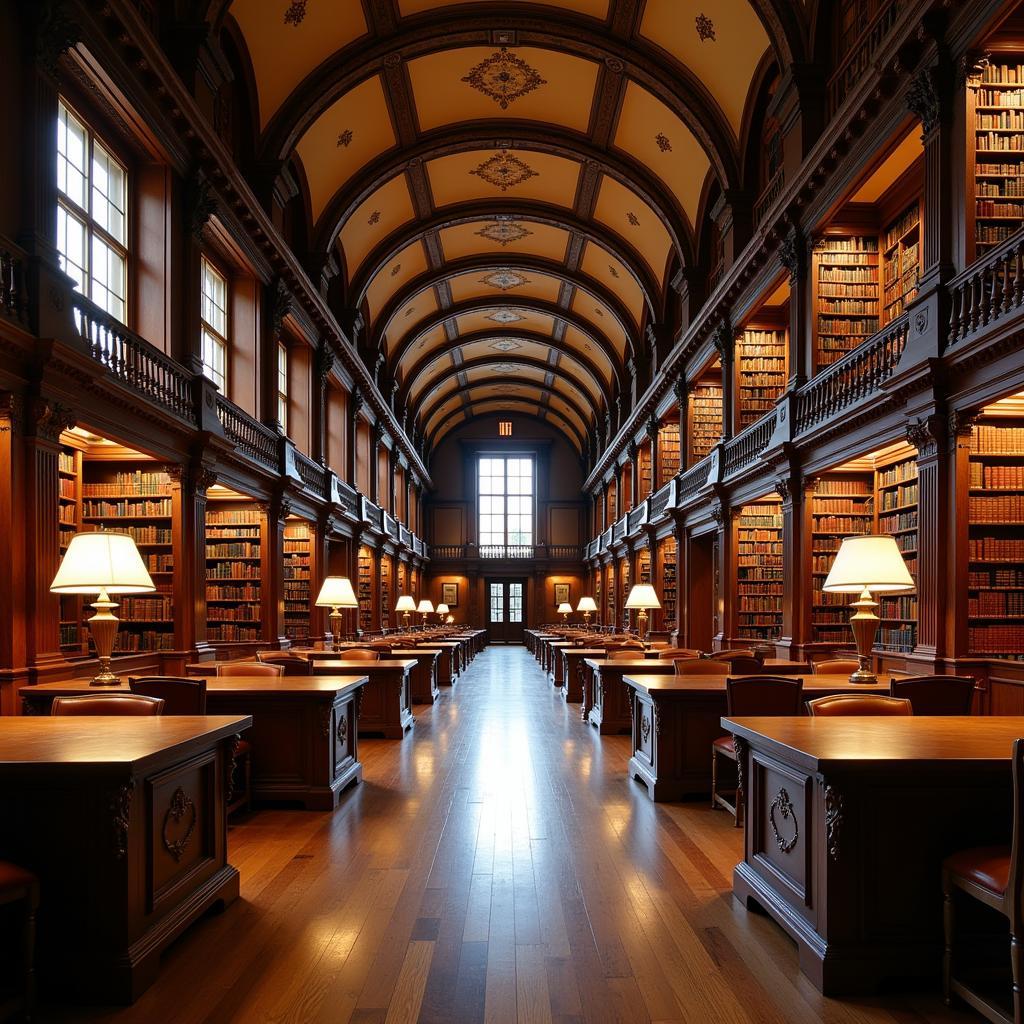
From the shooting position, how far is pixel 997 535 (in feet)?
22.5

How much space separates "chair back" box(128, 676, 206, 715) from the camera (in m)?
4.63

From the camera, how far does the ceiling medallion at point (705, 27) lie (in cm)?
1046

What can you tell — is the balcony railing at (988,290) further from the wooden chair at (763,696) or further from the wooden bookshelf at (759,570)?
the wooden bookshelf at (759,570)

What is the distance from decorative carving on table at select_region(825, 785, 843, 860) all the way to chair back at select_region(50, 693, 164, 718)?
112 inches

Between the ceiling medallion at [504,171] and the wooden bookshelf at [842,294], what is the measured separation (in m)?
7.58

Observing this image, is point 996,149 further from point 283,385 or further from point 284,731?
point 283,385

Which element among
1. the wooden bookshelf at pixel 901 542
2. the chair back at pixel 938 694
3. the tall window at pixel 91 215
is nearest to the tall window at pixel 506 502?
the wooden bookshelf at pixel 901 542

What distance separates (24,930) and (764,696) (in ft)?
11.7

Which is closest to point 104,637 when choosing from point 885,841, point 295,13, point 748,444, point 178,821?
point 178,821

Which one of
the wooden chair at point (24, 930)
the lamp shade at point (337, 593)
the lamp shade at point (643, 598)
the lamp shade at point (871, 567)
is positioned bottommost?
the wooden chair at point (24, 930)

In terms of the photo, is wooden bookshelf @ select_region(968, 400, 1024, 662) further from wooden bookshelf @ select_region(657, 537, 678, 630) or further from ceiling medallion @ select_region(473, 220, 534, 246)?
ceiling medallion @ select_region(473, 220, 534, 246)

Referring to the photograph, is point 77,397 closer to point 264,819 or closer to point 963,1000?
point 264,819

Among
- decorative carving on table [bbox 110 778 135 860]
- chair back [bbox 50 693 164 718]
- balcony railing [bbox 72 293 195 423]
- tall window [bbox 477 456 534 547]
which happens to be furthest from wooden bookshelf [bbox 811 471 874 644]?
tall window [bbox 477 456 534 547]

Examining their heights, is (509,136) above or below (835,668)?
above
